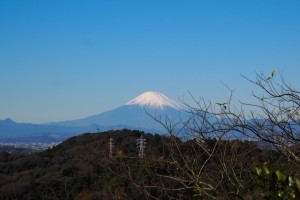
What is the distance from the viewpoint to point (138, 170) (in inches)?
252

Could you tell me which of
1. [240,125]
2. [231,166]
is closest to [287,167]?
[231,166]

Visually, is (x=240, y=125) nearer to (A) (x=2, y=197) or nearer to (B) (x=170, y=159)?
(B) (x=170, y=159)

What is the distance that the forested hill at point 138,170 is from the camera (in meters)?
4.44

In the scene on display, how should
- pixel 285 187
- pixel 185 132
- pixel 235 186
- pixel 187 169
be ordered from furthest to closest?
pixel 185 132, pixel 187 169, pixel 235 186, pixel 285 187

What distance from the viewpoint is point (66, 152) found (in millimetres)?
33469

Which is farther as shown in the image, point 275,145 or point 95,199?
point 95,199

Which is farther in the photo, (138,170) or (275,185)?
(138,170)

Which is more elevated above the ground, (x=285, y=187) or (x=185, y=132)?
(x=185, y=132)

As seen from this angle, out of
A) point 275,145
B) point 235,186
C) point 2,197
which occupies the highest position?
point 275,145

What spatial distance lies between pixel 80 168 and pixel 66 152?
8789 millimetres

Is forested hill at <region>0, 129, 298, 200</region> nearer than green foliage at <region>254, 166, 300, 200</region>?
No

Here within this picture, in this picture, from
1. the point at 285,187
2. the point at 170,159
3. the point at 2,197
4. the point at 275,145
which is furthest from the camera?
the point at 2,197

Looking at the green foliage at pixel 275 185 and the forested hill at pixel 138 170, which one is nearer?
the green foliage at pixel 275 185

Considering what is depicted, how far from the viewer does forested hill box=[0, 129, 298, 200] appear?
4438mm
